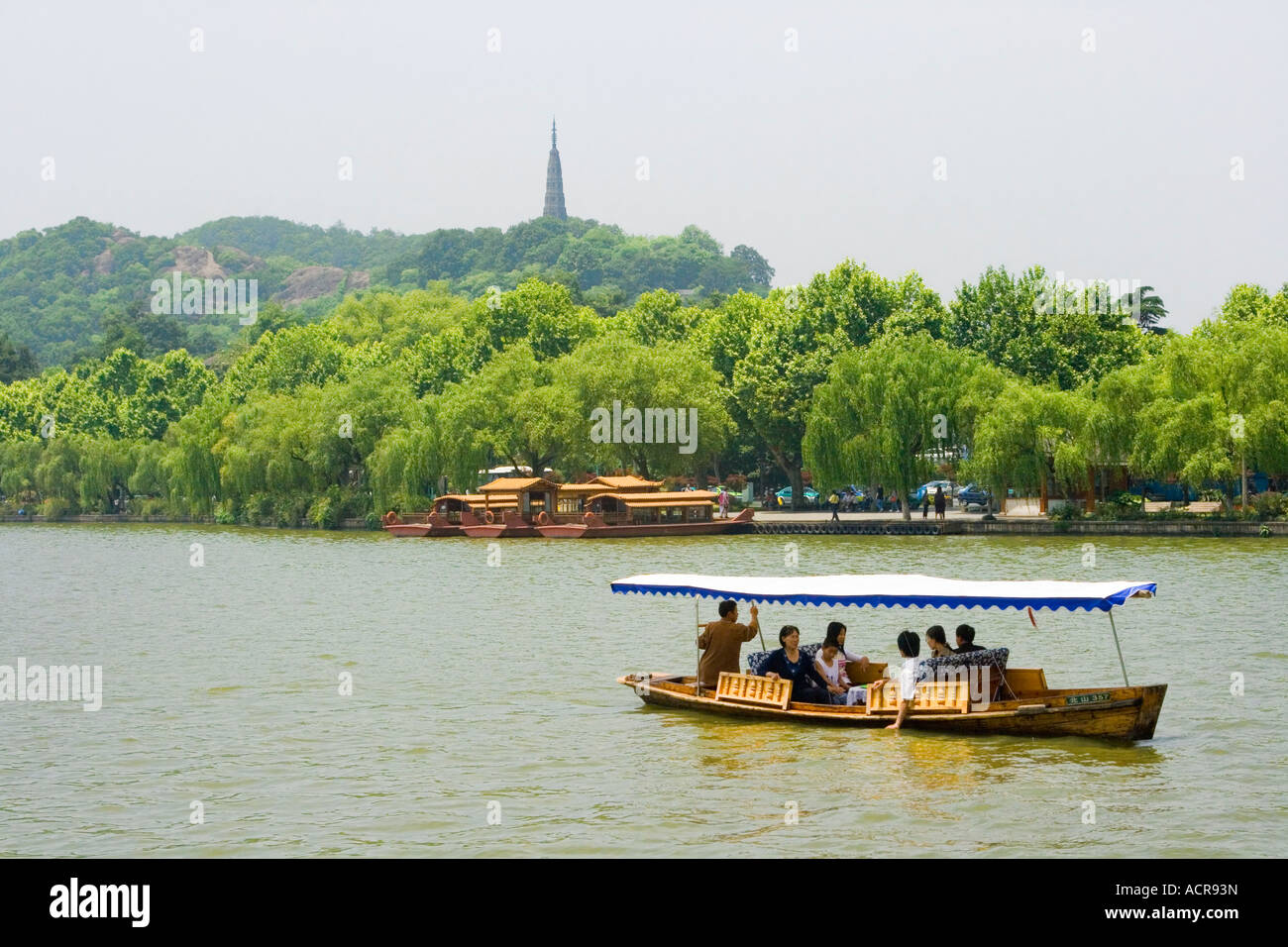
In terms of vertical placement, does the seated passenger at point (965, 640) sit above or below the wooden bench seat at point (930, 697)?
above

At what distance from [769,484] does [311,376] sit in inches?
1269

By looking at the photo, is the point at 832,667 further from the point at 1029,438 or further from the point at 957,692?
the point at 1029,438

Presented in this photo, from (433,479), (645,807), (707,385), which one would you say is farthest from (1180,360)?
(645,807)

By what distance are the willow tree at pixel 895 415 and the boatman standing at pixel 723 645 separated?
4485cm

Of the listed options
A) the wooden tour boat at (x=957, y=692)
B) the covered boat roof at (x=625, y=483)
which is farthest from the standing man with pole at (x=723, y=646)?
the covered boat roof at (x=625, y=483)

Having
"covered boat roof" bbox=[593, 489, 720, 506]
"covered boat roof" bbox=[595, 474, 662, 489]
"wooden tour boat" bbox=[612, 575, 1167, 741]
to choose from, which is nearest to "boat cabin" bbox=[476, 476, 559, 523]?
"covered boat roof" bbox=[595, 474, 662, 489]

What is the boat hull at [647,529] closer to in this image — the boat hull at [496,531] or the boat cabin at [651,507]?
the boat cabin at [651,507]

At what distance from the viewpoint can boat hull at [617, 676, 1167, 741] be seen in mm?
19469

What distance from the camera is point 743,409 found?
277 feet

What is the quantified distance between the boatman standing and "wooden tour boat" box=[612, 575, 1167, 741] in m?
0.23

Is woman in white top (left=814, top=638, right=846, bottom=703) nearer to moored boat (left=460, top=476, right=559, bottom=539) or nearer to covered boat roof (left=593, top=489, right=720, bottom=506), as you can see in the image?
covered boat roof (left=593, top=489, right=720, bottom=506)

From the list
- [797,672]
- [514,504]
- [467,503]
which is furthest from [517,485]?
[797,672]

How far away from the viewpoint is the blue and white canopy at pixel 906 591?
20.1m
